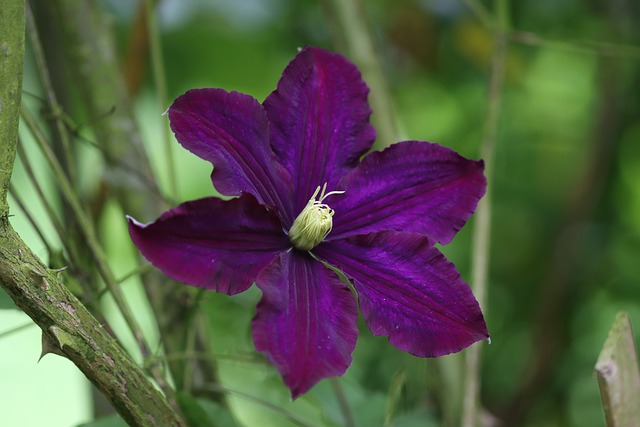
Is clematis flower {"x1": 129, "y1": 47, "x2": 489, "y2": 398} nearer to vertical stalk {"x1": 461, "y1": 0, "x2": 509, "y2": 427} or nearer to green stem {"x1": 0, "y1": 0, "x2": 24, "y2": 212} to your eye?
green stem {"x1": 0, "y1": 0, "x2": 24, "y2": 212}

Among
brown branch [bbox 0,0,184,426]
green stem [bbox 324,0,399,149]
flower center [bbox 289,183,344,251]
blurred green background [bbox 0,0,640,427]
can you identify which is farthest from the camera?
blurred green background [bbox 0,0,640,427]

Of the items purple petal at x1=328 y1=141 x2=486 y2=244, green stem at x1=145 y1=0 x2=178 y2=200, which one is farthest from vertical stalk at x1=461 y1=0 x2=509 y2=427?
green stem at x1=145 y1=0 x2=178 y2=200

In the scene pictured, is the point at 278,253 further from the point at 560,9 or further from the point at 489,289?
the point at 560,9

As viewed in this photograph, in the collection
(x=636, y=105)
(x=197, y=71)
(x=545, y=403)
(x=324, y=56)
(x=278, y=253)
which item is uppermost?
(x=197, y=71)

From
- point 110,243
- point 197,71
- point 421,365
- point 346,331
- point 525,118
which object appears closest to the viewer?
point 346,331

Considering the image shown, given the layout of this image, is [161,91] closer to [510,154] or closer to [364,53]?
[364,53]

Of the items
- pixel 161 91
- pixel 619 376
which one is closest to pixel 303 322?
pixel 619 376

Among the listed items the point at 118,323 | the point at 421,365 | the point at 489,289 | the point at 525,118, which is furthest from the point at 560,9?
the point at 118,323

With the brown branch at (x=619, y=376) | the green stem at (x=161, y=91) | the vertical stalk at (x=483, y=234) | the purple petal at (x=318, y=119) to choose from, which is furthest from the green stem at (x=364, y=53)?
the brown branch at (x=619, y=376)
